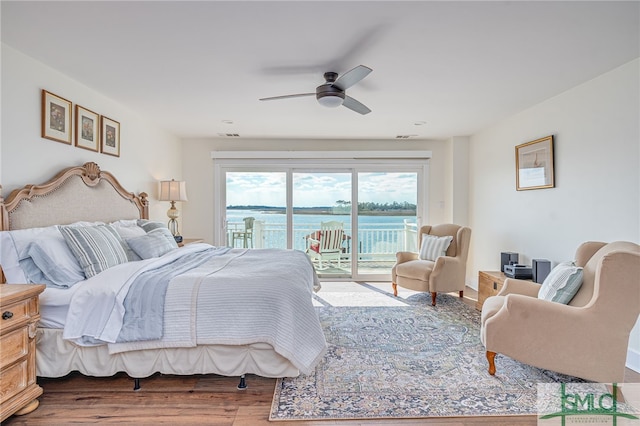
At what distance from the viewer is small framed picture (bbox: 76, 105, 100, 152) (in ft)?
10.2

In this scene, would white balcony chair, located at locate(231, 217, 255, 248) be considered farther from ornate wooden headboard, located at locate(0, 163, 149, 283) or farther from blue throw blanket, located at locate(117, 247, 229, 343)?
blue throw blanket, located at locate(117, 247, 229, 343)

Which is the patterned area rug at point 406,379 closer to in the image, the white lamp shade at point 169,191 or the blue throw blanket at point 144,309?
the blue throw blanket at point 144,309

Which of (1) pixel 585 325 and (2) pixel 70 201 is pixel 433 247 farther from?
(2) pixel 70 201

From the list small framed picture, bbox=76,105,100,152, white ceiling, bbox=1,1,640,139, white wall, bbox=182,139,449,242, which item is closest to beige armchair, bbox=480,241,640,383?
white ceiling, bbox=1,1,640,139

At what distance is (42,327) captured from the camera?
Answer: 225 cm

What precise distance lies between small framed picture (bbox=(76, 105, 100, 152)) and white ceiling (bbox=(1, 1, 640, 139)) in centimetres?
26

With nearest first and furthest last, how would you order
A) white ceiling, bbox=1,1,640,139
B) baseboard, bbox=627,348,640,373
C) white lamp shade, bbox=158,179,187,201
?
white ceiling, bbox=1,1,640,139, baseboard, bbox=627,348,640,373, white lamp shade, bbox=158,179,187,201

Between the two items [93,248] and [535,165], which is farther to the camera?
[535,165]

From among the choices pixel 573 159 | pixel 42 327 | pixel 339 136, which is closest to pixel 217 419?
pixel 42 327

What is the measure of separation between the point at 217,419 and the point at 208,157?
169 inches

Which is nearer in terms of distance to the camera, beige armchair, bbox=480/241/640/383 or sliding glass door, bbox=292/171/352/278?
beige armchair, bbox=480/241/640/383

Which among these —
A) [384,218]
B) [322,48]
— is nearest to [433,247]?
[384,218]

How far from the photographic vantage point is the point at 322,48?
2.39m

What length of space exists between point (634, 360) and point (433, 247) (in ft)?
7.59
